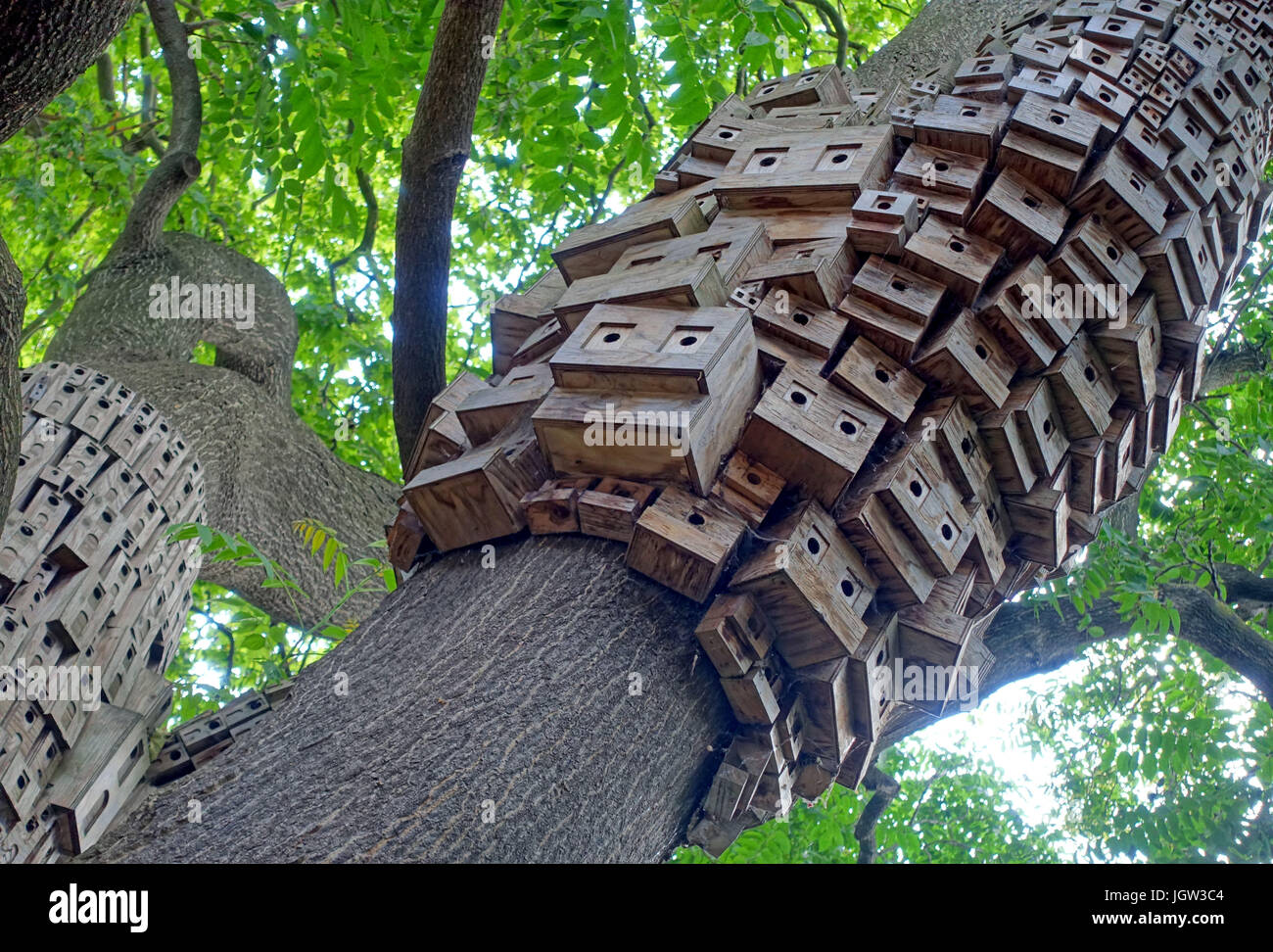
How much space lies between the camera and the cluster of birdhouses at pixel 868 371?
2168 millimetres

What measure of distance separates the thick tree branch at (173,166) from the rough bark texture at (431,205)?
2024 mm

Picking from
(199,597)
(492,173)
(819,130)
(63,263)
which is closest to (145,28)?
(63,263)

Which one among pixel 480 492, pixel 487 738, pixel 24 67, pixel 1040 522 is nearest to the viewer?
pixel 24 67

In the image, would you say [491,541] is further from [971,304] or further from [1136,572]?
[1136,572]

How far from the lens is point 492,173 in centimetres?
906

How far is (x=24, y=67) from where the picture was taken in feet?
5.11

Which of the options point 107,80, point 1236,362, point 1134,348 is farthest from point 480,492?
point 107,80

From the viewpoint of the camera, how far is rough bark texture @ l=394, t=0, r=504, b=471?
3.23 m

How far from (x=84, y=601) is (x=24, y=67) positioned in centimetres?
168

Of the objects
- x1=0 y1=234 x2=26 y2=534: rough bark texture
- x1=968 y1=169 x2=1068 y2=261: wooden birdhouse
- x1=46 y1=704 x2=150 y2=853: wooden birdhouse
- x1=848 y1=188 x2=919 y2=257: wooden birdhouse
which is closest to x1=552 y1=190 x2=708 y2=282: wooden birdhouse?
x1=848 y1=188 x2=919 y2=257: wooden birdhouse

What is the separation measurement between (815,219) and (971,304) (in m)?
0.41

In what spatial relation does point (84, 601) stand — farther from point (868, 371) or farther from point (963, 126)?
point (963, 126)

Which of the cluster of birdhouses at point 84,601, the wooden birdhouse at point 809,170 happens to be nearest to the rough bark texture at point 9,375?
the cluster of birdhouses at point 84,601

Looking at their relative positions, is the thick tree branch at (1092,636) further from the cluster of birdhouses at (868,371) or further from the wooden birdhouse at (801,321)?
the wooden birdhouse at (801,321)
